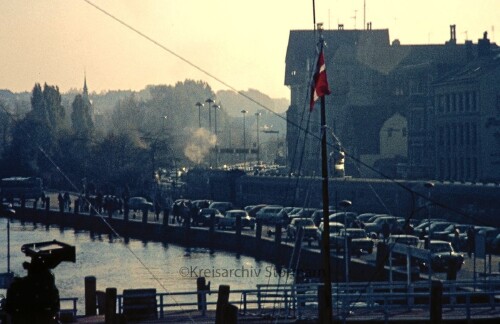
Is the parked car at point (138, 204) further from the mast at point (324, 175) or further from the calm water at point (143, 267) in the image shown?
the mast at point (324, 175)

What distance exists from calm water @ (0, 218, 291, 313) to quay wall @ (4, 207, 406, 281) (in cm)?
105

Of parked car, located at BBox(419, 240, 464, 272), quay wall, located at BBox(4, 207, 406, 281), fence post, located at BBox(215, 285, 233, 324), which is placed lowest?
quay wall, located at BBox(4, 207, 406, 281)

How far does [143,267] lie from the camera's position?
8356 cm

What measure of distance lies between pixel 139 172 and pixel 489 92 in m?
65.9

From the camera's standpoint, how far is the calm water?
7225 centimetres

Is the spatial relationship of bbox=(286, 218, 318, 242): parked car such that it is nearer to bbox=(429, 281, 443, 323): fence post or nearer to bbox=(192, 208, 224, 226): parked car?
bbox=(192, 208, 224, 226): parked car

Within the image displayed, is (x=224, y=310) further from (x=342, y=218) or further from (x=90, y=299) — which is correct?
(x=342, y=218)

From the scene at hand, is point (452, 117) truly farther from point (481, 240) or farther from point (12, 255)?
point (481, 240)

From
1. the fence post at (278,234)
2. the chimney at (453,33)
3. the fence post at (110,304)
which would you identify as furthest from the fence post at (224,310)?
the chimney at (453,33)

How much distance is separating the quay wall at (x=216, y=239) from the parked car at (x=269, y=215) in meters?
3.81

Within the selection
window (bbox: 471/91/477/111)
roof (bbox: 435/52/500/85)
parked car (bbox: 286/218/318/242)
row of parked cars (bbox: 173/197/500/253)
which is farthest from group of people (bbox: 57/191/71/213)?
parked car (bbox: 286/218/318/242)

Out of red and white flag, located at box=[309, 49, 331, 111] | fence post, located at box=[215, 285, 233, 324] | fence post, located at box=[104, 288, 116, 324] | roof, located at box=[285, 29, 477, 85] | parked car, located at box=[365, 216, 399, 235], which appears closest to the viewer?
red and white flag, located at box=[309, 49, 331, 111]

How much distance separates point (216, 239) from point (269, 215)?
568 centimetres

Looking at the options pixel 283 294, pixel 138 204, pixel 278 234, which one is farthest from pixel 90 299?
pixel 138 204
